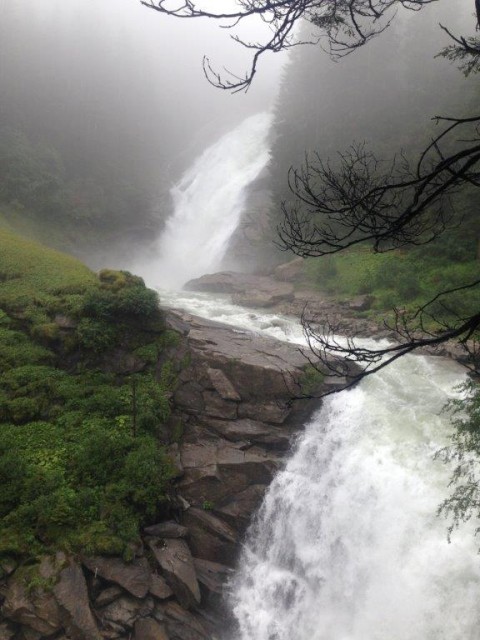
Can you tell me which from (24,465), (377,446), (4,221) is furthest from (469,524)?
(4,221)

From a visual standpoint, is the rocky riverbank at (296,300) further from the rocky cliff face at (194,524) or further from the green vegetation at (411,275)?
the rocky cliff face at (194,524)

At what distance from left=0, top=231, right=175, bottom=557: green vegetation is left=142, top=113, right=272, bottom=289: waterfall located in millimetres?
15732

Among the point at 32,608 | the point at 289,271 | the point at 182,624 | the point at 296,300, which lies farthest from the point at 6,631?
the point at 289,271

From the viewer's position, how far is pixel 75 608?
6.38 m

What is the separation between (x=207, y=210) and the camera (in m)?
30.8

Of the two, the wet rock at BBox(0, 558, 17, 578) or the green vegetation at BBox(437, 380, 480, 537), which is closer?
the wet rock at BBox(0, 558, 17, 578)

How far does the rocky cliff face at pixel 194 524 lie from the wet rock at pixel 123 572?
2 centimetres

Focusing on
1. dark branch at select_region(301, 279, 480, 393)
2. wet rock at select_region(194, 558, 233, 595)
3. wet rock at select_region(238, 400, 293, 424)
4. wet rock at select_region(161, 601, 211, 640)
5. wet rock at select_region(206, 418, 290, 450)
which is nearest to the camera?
dark branch at select_region(301, 279, 480, 393)

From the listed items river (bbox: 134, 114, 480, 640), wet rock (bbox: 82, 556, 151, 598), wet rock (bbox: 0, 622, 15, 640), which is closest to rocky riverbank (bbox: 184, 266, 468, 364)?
river (bbox: 134, 114, 480, 640)

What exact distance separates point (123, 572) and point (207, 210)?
26884mm

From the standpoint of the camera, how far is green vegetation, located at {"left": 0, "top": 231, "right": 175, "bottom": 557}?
7.16 m

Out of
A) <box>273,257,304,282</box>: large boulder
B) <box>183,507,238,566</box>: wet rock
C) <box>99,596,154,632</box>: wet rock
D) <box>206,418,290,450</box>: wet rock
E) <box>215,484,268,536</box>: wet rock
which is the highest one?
<box>273,257,304,282</box>: large boulder

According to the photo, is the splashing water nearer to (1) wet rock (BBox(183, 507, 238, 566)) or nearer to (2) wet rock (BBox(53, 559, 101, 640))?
(1) wet rock (BBox(183, 507, 238, 566))

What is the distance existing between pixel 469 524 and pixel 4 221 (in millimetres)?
26085
